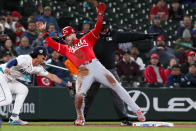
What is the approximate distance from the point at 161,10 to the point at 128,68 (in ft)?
15.9

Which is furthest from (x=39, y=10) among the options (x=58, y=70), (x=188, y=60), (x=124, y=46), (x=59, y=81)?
(x=59, y=81)

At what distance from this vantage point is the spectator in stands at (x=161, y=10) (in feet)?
59.5

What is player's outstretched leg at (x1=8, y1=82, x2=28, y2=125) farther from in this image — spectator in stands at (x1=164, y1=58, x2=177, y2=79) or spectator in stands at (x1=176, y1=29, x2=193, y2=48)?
spectator in stands at (x1=176, y1=29, x2=193, y2=48)

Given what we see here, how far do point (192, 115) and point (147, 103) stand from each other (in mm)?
1236

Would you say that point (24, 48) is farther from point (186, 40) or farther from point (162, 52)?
point (186, 40)

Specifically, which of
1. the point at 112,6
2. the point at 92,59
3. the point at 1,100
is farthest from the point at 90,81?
the point at 112,6

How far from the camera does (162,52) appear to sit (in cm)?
1537

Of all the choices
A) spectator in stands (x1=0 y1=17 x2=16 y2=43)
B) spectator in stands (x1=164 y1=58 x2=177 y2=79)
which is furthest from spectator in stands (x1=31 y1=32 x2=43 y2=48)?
spectator in stands (x1=164 y1=58 x2=177 y2=79)

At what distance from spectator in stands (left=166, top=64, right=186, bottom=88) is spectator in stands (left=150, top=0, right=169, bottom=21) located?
4.77 m

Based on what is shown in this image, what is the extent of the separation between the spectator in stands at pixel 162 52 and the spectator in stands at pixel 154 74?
3.73 feet

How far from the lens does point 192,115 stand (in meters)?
13.4

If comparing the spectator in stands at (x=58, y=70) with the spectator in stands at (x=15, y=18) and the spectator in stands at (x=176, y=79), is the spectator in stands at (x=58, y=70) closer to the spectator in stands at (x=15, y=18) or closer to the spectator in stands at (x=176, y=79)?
the spectator in stands at (x=176, y=79)

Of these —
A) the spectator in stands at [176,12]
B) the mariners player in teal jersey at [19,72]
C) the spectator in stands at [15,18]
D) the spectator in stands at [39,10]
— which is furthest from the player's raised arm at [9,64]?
the spectator in stands at [176,12]

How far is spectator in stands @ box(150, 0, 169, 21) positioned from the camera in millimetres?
18125
